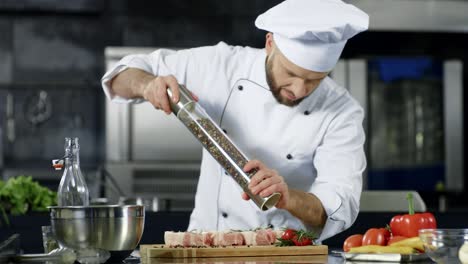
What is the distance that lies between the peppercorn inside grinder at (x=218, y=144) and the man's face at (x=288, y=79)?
12.5 inches

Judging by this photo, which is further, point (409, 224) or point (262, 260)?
point (409, 224)

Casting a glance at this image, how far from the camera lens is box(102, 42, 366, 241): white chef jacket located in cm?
281

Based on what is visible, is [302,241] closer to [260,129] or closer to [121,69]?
[260,129]

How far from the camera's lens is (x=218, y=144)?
2395 mm

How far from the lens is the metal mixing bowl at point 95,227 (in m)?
1.93

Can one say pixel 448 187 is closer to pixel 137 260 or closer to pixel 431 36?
pixel 431 36

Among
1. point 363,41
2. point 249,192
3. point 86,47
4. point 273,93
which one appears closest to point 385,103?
point 363,41

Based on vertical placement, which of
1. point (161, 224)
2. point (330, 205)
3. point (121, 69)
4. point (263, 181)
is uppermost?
point (121, 69)

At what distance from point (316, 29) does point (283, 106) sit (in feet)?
1.21

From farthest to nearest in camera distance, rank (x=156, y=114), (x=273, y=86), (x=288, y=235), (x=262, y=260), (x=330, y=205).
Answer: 1. (x=156, y=114)
2. (x=273, y=86)
3. (x=330, y=205)
4. (x=288, y=235)
5. (x=262, y=260)

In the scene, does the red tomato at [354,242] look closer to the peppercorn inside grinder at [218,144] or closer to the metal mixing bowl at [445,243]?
the peppercorn inside grinder at [218,144]

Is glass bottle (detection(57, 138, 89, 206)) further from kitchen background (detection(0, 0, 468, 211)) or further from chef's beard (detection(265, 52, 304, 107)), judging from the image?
kitchen background (detection(0, 0, 468, 211))

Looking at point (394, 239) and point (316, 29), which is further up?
point (316, 29)

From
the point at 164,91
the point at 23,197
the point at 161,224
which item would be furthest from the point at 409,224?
the point at 23,197
